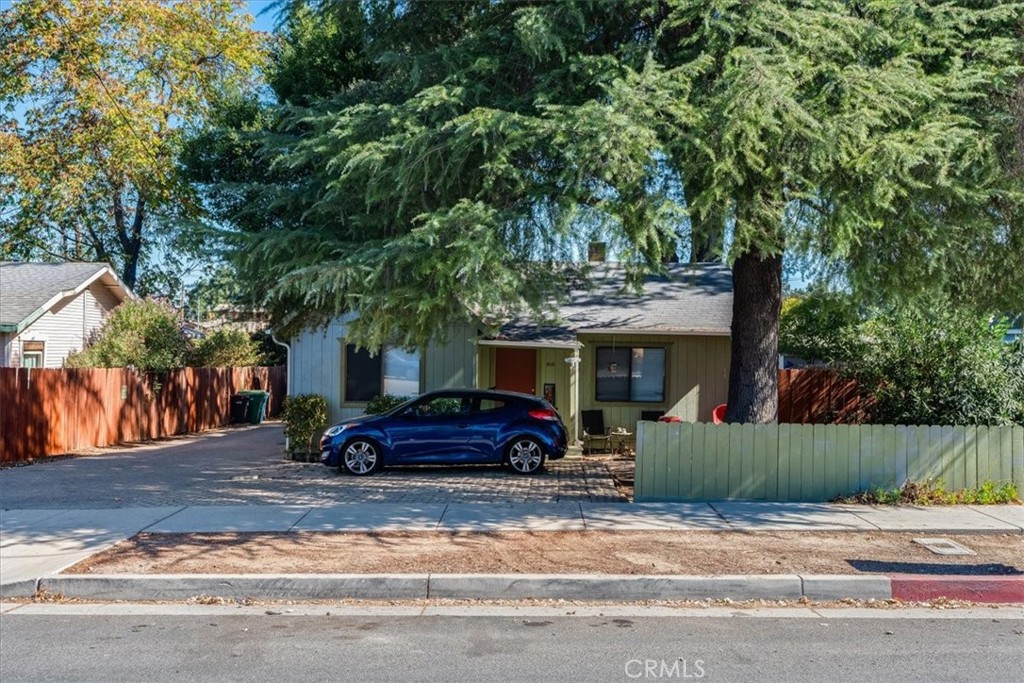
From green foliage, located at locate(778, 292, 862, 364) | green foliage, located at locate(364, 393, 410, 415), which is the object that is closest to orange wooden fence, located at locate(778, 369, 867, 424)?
green foliage, located at locate(778, 292, 862, 364)

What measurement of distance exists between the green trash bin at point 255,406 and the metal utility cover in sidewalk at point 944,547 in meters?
25.8

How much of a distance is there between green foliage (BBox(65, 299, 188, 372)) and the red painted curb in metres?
20.7

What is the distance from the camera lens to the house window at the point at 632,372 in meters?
20.3

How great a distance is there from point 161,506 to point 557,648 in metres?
7.51

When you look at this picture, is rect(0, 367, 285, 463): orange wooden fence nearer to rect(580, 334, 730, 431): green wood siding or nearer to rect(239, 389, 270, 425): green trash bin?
rect(239, 389, 270, 425): green trash bin

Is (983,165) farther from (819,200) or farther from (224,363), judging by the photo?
(224,363)

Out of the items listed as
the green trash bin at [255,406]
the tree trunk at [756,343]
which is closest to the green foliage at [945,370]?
the tree trunk at [756,343]

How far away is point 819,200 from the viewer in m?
11.4

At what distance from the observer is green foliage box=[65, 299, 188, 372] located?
2444cm

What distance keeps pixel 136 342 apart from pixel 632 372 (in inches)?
520

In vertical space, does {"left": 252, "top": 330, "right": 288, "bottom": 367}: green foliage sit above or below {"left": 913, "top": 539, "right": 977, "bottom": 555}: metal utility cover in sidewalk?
above

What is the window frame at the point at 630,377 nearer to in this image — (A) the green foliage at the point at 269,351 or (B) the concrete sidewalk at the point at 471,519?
(B) the concrete sidewalk at the point at 471,519

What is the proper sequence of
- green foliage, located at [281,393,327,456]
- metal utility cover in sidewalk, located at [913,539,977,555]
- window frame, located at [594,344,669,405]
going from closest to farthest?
metal utility cover in sidewalk, located at [913,539,977,555]
green foliage, located at [281,393,327,456]
window frame, located at [594,344,669,405]

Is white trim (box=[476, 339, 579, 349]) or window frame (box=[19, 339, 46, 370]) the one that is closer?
white trim (box=[476, 339, 579, 349])
